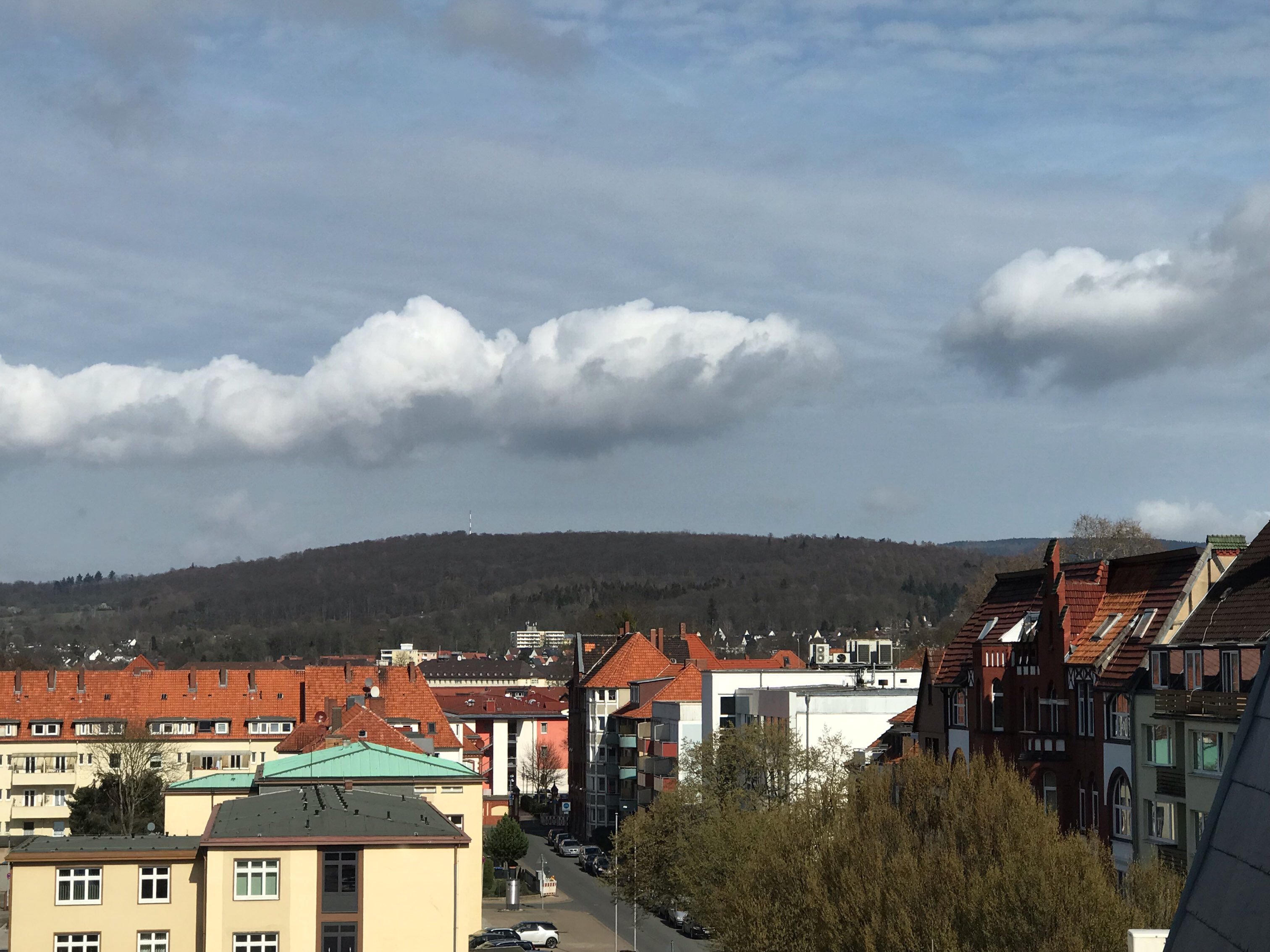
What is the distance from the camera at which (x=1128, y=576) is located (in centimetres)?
5600

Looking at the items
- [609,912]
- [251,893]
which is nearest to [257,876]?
[251,893]

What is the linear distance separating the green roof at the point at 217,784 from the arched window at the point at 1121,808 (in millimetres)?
39687

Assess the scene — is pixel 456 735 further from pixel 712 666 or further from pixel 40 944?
pixel 40 944

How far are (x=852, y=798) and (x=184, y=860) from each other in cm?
2224

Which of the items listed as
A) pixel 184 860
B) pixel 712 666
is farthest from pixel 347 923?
pixel 712 666

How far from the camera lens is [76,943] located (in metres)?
51.3

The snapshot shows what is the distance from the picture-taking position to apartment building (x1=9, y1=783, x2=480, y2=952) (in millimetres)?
50906

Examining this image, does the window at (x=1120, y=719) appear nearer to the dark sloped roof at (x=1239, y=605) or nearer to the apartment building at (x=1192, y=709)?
the apartment building at (x=1192, y=709)

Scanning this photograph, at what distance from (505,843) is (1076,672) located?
59.3m

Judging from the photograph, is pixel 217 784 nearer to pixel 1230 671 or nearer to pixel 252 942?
pixel 252 942

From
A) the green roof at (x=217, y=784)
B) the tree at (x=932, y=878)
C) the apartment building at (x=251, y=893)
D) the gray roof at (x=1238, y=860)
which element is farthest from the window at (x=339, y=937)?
the gray roof at (x=1238, y=860)

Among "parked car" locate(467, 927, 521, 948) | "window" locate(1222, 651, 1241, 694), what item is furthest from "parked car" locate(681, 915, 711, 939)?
"window" locate(1222, 651, 1241, 694)

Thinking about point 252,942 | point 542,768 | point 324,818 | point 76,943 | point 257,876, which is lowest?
point 542,768

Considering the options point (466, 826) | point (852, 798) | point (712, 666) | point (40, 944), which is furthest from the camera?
point (712, 666)
